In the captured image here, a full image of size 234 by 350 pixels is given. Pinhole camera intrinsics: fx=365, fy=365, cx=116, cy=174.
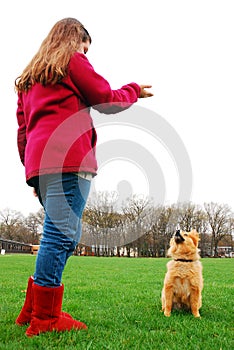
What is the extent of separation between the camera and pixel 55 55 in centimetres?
265

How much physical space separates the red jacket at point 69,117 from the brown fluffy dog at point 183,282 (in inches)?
73.7

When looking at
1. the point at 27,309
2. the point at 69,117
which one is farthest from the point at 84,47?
the point at 27,309

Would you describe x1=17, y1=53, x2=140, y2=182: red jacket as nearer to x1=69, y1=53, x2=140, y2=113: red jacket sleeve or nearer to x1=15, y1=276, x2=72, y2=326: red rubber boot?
x1=69, y1=53, x2=140, y2=113: red jacket sleeve

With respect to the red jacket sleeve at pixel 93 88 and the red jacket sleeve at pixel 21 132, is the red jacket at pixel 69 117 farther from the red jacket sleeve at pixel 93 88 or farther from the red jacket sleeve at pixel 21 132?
the red jacket sleeve at pixel 21 132

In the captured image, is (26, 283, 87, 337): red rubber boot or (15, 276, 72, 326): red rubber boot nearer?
(26, 283, 87, 337): red rubber boot

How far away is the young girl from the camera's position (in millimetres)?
2562

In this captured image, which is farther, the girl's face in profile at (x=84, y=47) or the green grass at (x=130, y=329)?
the girl's face in profile at (x=84, y=47)

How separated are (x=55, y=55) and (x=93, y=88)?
38 cm

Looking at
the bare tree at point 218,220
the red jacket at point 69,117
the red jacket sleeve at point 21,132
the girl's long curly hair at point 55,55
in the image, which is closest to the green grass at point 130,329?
the red jacket at point 69,117

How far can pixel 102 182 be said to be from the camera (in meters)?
5.58

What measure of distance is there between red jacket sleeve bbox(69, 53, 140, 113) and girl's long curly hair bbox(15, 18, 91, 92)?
8 centimetres

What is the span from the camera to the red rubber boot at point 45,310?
2.53 m

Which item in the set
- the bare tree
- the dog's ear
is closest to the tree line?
the bare tree

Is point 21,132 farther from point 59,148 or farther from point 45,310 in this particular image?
point 45,310
